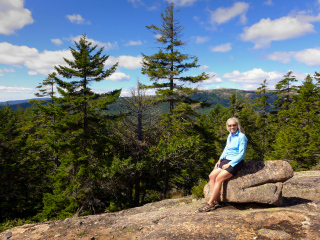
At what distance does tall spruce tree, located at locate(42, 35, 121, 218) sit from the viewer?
11.9 meters

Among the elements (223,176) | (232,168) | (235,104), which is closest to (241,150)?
(232,168)

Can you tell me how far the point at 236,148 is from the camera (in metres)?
5.16

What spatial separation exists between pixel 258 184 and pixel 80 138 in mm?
11233

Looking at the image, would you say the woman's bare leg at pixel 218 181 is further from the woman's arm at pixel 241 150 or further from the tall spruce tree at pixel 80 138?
the tall spruce tree at pixel 80 138

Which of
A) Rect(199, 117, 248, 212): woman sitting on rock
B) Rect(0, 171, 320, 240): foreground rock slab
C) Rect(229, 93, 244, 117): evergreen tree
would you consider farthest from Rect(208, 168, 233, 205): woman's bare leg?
Rect(229, 93, 244, 117): evergreen tree

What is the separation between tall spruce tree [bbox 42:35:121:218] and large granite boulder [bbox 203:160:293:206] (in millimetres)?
8602

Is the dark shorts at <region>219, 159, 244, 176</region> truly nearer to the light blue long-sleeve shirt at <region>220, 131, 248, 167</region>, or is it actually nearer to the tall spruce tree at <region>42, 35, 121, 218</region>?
the light blue long-sleeve shirt at <region>220, 131, 248, 167</region>

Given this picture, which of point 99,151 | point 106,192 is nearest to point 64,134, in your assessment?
point 99,151

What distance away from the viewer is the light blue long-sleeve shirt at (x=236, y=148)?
196 inches

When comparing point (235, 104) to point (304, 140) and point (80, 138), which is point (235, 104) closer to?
point (304, 140)

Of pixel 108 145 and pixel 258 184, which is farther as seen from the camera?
pixel 108 145

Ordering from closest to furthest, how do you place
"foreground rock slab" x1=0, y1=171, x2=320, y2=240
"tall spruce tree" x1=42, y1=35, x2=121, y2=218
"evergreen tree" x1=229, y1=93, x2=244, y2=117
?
"foreground rock slab" x1=0, y1=171, x2=320, y2=240 → "tall spruce tree" x1=42, y1=35, x2=121, y2=218 → "evergreen tree" x1=229, y1=93, x2=244, y2=117

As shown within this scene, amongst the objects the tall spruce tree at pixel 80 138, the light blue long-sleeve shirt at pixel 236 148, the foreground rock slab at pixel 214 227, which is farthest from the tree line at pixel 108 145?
the light blue long-sleeve shirt at pixel 236 148

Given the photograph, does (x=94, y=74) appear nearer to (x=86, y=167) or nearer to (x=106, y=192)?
(x=86, y=167)
